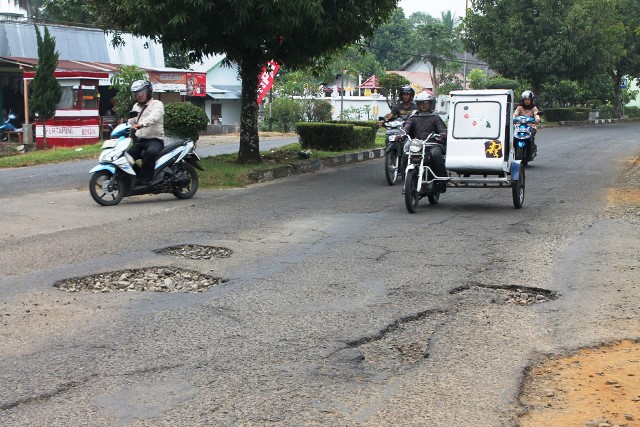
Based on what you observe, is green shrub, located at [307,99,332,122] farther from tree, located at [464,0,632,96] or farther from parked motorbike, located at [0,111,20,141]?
parked motorbike, located at [0,111,20,141]

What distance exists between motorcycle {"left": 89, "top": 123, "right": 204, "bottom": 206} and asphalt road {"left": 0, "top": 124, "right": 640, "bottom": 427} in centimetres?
38

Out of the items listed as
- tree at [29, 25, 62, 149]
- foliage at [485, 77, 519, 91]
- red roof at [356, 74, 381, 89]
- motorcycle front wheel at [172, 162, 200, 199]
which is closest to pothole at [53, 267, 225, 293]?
motorcycle front wheel at [172, 162, 200, 199]

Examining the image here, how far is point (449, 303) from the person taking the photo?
21.8 feet

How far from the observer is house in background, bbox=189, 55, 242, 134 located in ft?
150

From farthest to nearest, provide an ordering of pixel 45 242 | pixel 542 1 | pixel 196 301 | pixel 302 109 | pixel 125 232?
pixel 542 1 < pixel 302 109 < pixel 125 232 < pixel 45 242 < pixel 196 301

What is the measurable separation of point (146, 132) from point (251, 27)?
12.3 feet

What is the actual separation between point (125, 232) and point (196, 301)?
11.3ft

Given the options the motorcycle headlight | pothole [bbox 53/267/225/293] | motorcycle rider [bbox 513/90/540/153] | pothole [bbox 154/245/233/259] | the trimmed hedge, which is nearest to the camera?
pothole [bbox 53/267/225/293]

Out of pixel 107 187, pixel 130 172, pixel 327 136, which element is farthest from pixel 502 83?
pixel 107 187

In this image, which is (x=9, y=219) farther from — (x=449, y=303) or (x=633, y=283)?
(x=633, y=283)

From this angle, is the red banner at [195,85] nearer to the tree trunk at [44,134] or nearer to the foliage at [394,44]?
the tree trunk at [44,134]

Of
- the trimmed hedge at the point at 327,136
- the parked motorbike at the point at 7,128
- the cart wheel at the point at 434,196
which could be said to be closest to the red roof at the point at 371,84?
the parked motorbike at the point at 7,128

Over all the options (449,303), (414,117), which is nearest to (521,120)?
(414,117)

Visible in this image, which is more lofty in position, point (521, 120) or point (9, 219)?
point (521, 120)
